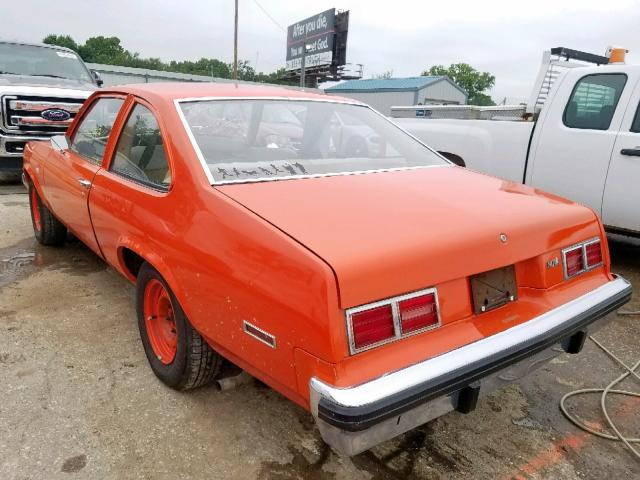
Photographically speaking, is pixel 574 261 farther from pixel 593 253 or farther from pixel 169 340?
pixel 169 340

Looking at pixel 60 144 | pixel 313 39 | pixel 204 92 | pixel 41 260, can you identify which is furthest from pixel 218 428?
pixel 313 39

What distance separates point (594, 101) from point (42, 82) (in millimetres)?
7437

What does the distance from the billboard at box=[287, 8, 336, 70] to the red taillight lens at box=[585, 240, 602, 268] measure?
35533 mm

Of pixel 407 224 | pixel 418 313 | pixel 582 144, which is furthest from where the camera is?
pixel 582 144

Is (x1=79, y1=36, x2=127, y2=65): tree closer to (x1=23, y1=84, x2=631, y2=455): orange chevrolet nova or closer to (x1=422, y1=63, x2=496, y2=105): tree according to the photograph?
(x1=422, y1=63, x2=496, y2=105): tree

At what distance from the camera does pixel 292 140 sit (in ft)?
9.32

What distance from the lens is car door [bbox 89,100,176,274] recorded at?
243cm

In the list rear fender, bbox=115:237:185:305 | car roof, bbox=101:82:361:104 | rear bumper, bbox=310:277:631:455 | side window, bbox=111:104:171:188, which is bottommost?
rear bumper, bbox=310:277:631:455

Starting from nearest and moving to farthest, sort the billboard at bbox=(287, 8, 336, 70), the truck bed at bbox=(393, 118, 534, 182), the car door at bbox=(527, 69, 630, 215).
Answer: the car door at bbox=(527, 69, 630, 215), the truck bed at bbox=(393, 118, 534, 182), the billboard at bbox=(287, 8, 336, 70)

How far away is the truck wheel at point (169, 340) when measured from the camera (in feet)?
7.98

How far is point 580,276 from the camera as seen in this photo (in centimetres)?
245

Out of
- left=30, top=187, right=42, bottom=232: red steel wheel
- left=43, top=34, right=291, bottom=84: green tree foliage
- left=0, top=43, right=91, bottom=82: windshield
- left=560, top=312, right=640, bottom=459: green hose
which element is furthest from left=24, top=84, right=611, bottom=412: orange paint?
left=43, top=34, right=291, bottom=84: green tree foliage

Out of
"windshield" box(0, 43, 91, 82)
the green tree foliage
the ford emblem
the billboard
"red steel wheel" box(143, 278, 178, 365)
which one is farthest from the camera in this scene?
the green tree foliage

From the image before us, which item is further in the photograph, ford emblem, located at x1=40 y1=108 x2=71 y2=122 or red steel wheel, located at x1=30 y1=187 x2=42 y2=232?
ford emblem, located at x1=40 y1=108 x2=71 y2=122
